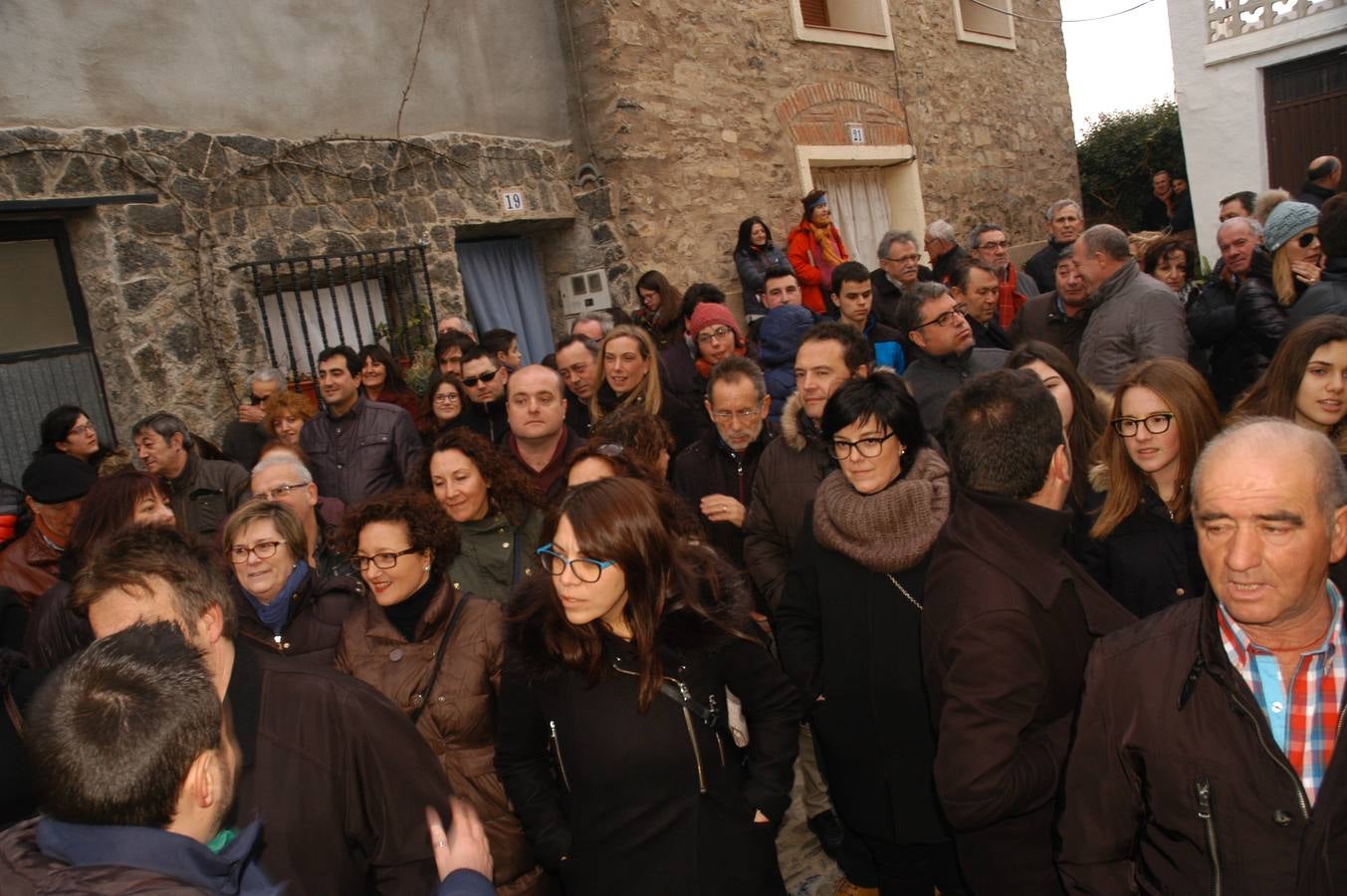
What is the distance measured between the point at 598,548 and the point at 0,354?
526cm

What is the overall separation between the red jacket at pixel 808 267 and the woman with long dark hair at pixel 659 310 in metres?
1.80

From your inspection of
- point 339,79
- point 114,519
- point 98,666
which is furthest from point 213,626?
point 339,79

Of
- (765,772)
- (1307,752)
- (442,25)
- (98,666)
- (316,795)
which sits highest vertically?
(442,25)

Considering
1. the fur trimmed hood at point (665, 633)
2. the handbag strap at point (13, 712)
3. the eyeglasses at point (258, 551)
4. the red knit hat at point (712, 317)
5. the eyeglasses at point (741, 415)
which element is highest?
the red knit hat at point (712, 317)

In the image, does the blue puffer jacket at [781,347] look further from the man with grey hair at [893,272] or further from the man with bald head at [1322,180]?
the man with bald head at [1322,180]

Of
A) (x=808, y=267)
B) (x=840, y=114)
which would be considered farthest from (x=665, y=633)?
(x=840, y=114)

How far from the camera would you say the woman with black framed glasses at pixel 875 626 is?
280cm

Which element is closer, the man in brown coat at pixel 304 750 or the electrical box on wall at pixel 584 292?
the man in brown coat at pixel 304 750

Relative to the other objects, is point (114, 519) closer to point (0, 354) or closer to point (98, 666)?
point (98, 666)

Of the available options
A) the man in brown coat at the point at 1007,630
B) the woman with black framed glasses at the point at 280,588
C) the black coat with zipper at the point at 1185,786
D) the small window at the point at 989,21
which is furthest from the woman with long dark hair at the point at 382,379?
the small window at the point at 989,21

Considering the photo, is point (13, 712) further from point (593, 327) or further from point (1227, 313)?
point (1227, 313)

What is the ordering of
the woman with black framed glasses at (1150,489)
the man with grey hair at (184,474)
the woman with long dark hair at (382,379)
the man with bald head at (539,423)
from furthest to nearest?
the woman with long dark hair at (382,379), the man with grey hair at (184,474), the man with bald head at (539,423), the woman with black framed glasses at (1150,489)

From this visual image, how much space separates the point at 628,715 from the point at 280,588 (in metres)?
1.45

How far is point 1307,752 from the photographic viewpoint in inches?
68.3
